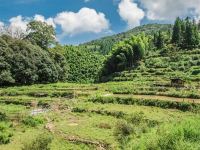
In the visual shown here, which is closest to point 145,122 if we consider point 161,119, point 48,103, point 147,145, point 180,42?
point 161,119

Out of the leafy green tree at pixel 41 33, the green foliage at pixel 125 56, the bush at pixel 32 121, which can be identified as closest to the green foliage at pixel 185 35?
the green foliage at pixel 125 56

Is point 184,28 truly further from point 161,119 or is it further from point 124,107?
point 161,119

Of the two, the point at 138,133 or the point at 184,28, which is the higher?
the point at 184,28

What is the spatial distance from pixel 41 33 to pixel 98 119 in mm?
48212

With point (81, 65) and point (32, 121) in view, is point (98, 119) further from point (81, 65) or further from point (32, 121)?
point (81, 65)

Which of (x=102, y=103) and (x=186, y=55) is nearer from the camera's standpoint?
(x=102, y=103)

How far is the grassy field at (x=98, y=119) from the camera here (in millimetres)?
29891

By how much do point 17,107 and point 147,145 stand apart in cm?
3037

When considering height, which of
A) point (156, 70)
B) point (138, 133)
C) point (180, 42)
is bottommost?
point (138, 133)

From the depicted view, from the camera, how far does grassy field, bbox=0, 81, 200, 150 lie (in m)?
29.9

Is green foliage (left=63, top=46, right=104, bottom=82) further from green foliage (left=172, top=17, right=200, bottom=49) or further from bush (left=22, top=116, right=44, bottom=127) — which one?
bush (left=22, top=116, right=44, bottom=127)

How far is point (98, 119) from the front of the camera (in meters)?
44.7

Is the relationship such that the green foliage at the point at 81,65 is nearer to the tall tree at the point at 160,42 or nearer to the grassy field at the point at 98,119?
the tall tree at the point at 160,42

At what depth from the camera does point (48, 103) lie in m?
54.8
